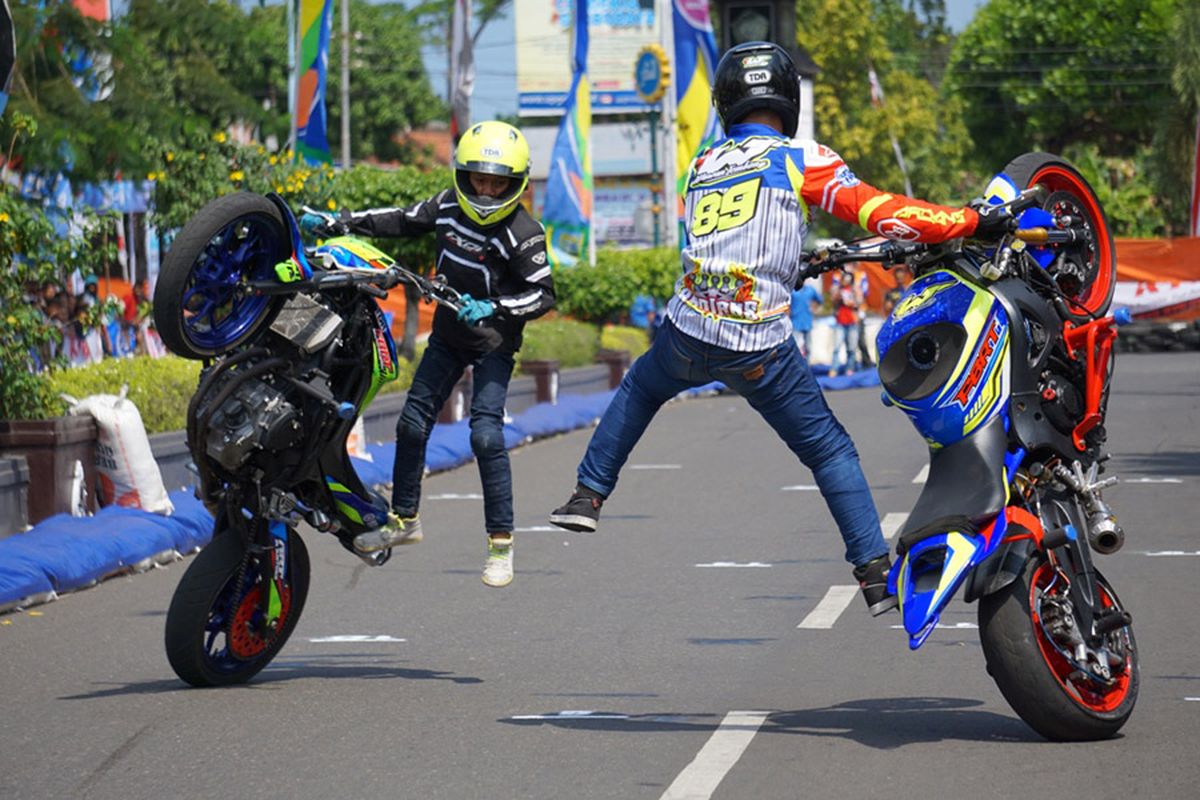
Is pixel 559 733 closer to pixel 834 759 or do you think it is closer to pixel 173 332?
pixel 834 759

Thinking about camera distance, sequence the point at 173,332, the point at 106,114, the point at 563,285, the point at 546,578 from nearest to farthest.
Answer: the point at 173,332, the point at 546,578, the point at 106,114, the point at 563,285

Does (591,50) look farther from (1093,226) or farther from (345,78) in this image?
(1093,226)

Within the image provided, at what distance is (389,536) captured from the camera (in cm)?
785

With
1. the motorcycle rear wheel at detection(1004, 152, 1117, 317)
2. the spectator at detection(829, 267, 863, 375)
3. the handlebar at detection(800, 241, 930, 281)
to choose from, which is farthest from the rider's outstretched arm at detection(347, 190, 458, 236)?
the spectator at detection(829, 267, 863, 375)

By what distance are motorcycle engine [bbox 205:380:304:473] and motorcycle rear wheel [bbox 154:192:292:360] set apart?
203 mm

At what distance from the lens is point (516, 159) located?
794 cm

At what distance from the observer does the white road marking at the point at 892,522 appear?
38.8ft

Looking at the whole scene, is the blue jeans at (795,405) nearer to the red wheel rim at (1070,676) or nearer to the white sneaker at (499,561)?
the red wheel rim at (1070,676)

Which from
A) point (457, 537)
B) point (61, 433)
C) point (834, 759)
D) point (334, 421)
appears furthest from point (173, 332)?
point (457, 537)

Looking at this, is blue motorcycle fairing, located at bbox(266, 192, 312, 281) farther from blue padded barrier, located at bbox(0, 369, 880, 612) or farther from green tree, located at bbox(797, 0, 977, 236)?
green tree, located at bbox(797, 0, 977, 236)

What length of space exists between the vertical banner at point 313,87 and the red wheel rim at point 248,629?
43.5 feet

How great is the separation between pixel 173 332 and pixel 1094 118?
63044 millimetres

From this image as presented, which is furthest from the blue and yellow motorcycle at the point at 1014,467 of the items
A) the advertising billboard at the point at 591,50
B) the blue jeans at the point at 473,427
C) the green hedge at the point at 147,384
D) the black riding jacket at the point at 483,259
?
the advertising billboard at the point at 591,50

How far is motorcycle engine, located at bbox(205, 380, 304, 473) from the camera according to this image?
23.7ft
